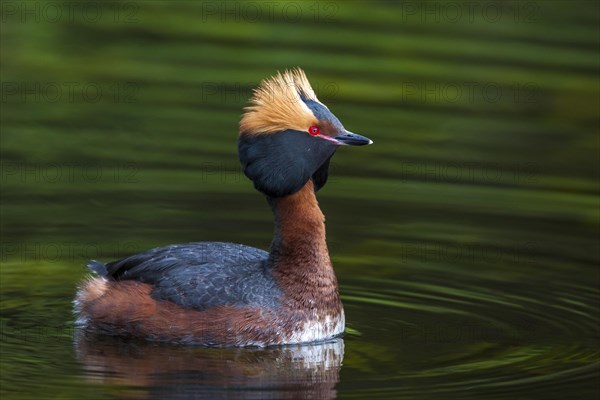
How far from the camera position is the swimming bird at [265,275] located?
1231 centimetres

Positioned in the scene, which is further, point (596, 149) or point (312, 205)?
point (596, 149)

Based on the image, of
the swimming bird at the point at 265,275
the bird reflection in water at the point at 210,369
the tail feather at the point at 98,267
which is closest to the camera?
the bird reflection in water at the point at 210,369

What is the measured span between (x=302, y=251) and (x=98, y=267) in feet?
6.06

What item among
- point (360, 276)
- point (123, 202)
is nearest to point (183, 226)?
point (123, 202)

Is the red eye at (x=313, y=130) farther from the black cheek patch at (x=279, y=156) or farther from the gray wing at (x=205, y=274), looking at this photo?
the gray wing at (x=205, y=274)

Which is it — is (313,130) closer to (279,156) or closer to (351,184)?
(279,156)

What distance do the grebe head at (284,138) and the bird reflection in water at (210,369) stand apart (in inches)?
52.7

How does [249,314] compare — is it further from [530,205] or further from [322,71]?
[322,71]

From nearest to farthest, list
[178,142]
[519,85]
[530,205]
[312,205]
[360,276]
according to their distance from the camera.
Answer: [312,205], [360,276], [530,205], [178,142], [519,85]

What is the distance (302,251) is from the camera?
498 inches

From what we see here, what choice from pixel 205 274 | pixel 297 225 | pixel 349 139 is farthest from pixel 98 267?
pixel 349 139

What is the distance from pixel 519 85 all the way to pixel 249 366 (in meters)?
10.1

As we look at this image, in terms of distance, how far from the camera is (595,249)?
15117mm

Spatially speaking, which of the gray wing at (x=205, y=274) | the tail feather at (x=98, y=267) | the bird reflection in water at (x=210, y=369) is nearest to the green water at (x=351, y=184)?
the bird reflection in water at (x=210, y=369)
